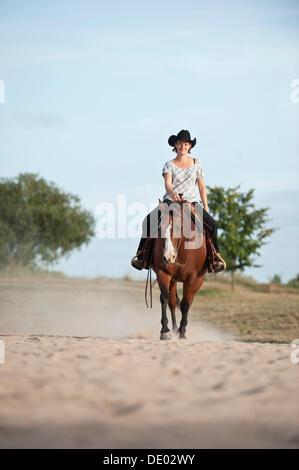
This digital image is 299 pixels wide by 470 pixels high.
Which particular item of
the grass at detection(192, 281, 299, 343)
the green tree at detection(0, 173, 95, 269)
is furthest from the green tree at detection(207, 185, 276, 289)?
the green tree at detection(0, 173, 95, 269)

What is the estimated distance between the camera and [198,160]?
33.7 ft

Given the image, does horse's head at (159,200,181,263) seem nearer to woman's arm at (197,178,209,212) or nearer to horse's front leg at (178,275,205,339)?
horse's front leg at (178,275,205,339)

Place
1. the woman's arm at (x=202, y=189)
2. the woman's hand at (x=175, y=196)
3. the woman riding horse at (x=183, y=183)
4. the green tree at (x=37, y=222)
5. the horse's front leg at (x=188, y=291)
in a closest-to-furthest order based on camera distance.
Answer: the woman's hand at (x=175, y=196), the horse's front leg at (x=188, y=291), the woman riding horse at (x=183, y=183), the woman's arm at (x=202, y=189), the green tree at (x=37, y=222)

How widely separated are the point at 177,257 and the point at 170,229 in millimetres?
592

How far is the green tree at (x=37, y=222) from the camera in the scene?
47719mm

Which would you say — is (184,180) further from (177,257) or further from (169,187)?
(177,257)

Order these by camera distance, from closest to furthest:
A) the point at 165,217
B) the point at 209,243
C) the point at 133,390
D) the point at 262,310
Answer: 1. the point at 133,390
2. the point at 165,217
3. the point at 209,243
4. the point at 262,310

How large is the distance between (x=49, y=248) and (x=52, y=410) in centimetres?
4646

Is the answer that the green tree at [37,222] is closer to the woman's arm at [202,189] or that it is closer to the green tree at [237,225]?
the green tree at [237,225]

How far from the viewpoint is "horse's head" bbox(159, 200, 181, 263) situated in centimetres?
880

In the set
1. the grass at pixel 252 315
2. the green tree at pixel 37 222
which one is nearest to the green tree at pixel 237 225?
the grass at pixel 252 315

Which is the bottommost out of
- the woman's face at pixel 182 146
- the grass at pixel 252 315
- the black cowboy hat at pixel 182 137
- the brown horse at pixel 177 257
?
the grass at pixel 252 315
